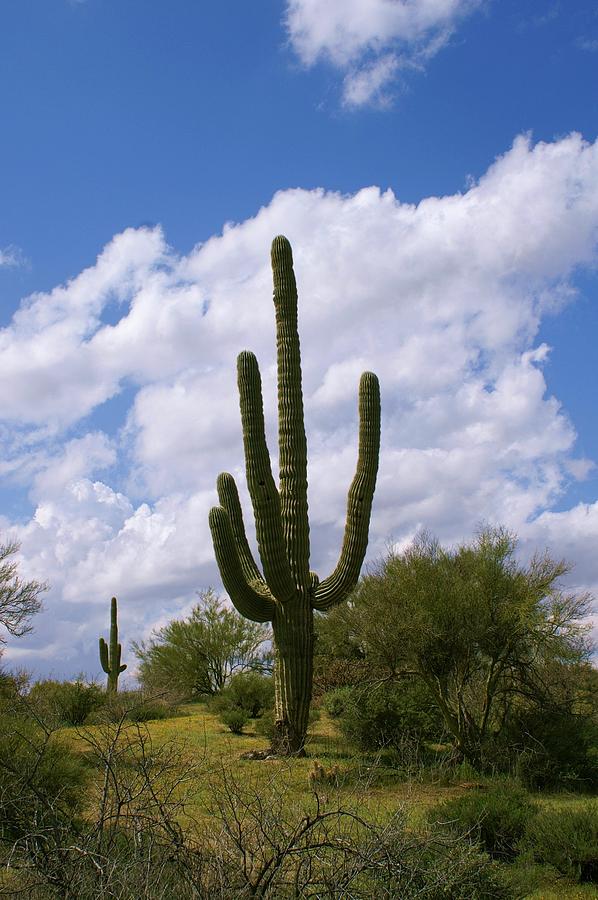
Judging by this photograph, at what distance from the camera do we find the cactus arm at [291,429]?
14602mm

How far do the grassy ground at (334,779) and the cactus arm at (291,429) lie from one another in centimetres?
329

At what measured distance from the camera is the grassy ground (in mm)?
6984

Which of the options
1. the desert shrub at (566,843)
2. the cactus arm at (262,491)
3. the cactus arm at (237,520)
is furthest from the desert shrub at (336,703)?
the desert shrub at (566,843)

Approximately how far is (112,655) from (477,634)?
1740 centimetres

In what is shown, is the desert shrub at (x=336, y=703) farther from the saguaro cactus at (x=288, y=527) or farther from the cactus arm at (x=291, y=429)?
the cactus arm at (x=291, y=429)

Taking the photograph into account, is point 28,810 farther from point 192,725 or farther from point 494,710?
point 192,725

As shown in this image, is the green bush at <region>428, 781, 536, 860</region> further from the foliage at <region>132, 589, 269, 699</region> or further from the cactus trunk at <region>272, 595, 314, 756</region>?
the foliage at <region>132, 589, 269, 699</region>

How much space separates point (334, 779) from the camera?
10688mm

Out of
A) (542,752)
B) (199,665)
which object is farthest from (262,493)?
(199,665)

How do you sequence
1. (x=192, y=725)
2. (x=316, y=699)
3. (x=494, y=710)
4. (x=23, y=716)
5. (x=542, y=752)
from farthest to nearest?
1. (x=316, y=699)
2. (x=192, y=725)
3. (x=494, y=710)
4. (x=542, y=752)
5. (x=23, y=716)

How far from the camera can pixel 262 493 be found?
45.1 feet

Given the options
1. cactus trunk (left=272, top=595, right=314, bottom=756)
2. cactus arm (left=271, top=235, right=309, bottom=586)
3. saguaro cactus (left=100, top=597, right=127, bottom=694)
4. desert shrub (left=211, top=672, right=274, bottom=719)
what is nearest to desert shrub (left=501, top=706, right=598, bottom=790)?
cactus trunk (left=272, top=595, right=314, bottom=756)

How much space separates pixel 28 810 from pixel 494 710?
8422 millimetres

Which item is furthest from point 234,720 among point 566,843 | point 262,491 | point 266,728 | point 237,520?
point 566,843
